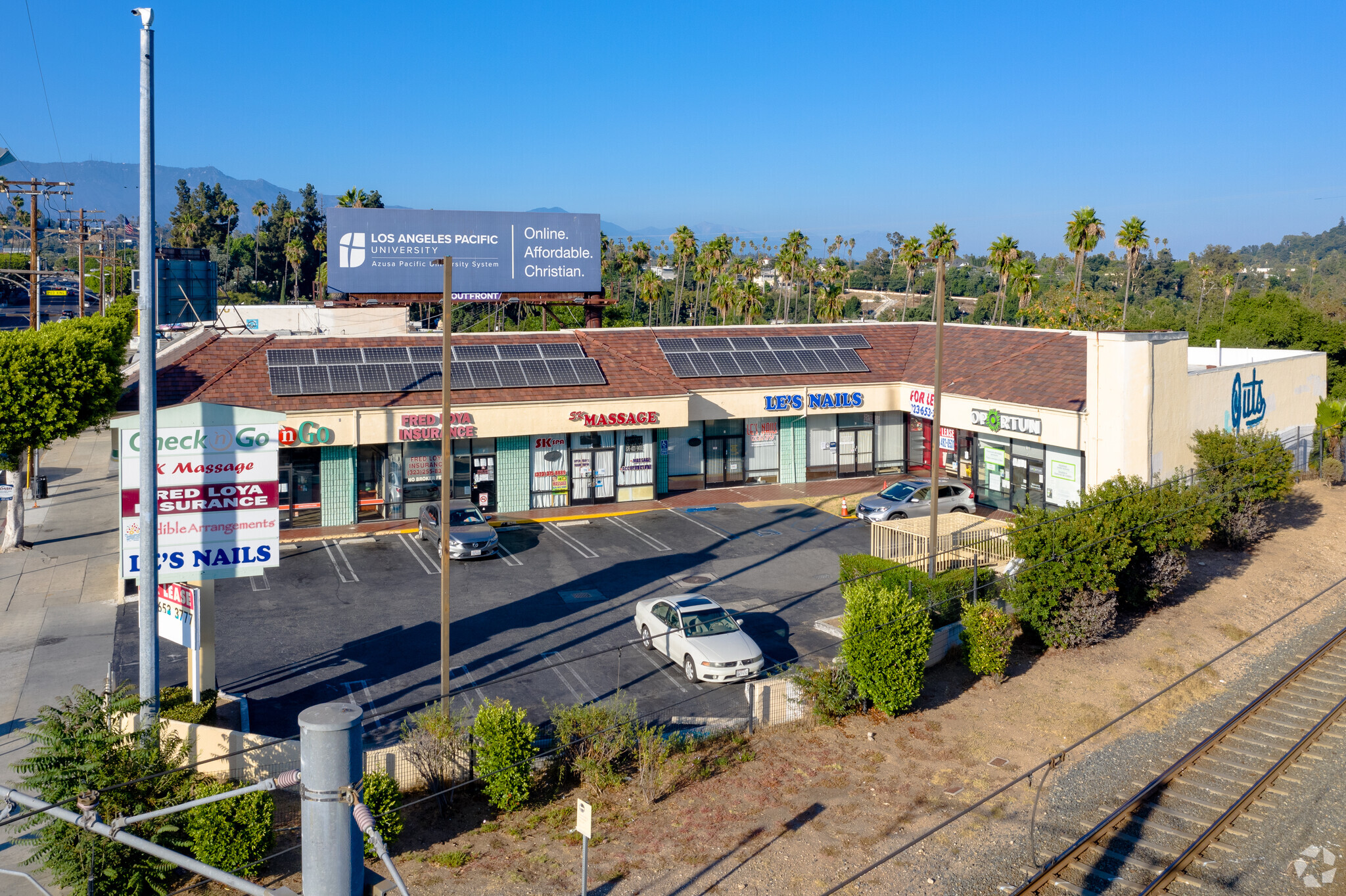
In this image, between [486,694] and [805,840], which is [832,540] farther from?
[805,840]

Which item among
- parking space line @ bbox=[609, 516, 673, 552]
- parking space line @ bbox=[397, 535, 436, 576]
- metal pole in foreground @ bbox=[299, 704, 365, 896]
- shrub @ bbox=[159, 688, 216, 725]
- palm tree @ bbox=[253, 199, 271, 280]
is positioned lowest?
shrub @ bbox=[159, 688, 216, 725]

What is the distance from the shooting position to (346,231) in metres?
40.7

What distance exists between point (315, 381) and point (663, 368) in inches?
505

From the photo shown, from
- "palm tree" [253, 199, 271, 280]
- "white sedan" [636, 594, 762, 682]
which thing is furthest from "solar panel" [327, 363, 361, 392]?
"palm tree" [253, 199, 271, 280]

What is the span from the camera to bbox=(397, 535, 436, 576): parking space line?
2938 cm

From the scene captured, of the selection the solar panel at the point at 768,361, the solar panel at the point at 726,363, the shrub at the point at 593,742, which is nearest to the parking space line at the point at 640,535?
the solar panel at the point at 726,363

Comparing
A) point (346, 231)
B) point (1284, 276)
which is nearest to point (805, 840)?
point (346, 231)

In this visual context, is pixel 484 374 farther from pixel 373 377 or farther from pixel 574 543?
pixel 574 543

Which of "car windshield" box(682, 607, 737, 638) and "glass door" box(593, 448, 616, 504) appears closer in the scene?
"car windshield" box(682, 607, 737, 638)

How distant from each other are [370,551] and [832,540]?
47.8ft

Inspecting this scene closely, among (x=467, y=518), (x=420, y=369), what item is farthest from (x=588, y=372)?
(x=467, y=518)

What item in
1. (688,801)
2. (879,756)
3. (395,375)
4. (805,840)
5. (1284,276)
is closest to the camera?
(805,840)

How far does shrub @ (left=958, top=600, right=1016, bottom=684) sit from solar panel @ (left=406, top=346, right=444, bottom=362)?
21.6m

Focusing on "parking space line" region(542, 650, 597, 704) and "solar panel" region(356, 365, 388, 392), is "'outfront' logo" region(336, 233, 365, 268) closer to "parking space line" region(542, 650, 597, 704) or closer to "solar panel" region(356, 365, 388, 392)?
"solar panel" region(356, 365, 388, 392)
